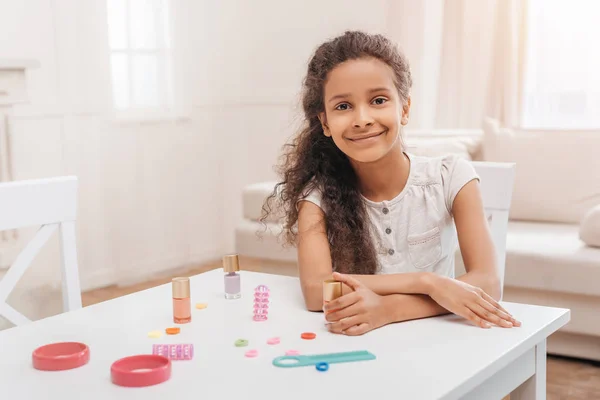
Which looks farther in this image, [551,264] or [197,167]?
[197,167]

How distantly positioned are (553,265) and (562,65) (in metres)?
1.80

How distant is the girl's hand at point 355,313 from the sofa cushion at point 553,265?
1727 mm

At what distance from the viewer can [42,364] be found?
1049 mm

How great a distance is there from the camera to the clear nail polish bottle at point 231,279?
4.65 feet

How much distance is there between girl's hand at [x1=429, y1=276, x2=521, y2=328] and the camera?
1.22 metres

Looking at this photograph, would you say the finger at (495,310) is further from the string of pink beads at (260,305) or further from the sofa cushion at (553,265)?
the sofa cushion at (553,265)

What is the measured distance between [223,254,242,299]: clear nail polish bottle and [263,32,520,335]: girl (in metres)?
0.13

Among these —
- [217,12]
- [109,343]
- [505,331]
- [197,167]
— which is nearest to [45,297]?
[197,167]

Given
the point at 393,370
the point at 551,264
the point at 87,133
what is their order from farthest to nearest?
1. the point at 87,133
2. the point at 551,264
3. the point at 393,370

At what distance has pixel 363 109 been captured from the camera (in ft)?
4.96

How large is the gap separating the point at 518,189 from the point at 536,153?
18cm

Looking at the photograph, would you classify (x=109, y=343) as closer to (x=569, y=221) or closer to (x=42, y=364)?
(x=42, y=364)

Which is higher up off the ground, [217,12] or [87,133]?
[217,12]

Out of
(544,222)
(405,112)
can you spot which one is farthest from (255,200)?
(405,112)
